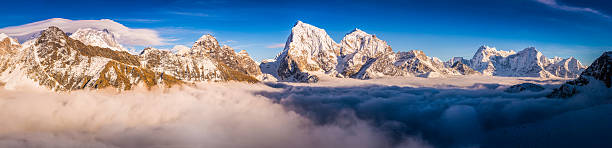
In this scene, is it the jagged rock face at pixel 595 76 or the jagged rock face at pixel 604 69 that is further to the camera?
the jagged rock face at pixel 595 76

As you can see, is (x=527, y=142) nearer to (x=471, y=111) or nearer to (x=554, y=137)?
(x=554, y=137)

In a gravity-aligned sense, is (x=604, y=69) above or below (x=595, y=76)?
above

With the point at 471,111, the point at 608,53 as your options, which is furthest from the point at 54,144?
the point at 608,53

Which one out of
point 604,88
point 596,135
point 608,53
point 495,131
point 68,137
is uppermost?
point 608,53

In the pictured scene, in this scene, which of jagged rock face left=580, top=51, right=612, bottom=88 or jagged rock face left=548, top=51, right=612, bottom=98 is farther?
jagged rock face left=548, top=51, right=612, bottom=98

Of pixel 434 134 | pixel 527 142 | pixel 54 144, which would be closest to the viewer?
pixel 527 142

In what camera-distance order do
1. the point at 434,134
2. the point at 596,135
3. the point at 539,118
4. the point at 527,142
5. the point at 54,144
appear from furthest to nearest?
the point at 434,134
the point at 54,144
the point at 539,118
the point at 527,142
the point at 596,135

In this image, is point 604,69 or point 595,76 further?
point 595,76

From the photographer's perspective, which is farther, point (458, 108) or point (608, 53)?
point (458, 108)
